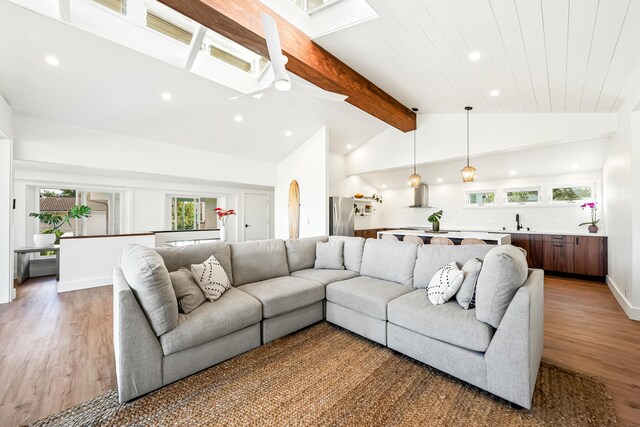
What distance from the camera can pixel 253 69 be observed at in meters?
4.36

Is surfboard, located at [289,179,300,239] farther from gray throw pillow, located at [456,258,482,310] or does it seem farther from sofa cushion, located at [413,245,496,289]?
gray throw pillow, located at [456,258,482,310]

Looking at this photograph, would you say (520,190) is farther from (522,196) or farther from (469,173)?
(469,173)

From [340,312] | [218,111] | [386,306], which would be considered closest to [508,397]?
[386,306]

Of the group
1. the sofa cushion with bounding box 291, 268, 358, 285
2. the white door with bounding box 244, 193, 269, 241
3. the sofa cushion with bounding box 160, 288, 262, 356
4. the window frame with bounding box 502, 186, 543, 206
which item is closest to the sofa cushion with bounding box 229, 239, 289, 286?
the sofa cushion with bounding box 291, 268, 358, 285

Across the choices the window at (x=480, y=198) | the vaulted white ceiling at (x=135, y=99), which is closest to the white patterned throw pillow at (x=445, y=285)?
the vaulted white ceiling at (x=135, y=99)

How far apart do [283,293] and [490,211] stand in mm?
5857

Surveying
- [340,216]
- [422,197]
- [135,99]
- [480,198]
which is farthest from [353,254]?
[480,198]

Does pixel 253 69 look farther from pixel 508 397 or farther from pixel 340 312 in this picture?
pixel 508 397

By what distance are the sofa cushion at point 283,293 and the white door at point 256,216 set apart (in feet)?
16.1

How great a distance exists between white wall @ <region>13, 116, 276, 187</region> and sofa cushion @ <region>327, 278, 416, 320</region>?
13.8ft

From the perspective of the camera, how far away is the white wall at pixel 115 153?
4.08m

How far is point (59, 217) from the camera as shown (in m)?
5.34

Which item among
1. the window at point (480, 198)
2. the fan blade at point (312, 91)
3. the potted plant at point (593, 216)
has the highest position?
the fan blade at point (312, 91)

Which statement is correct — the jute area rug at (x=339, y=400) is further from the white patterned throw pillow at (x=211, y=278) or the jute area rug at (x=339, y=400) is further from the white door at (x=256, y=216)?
the white door at (x=256, y=216)
